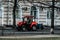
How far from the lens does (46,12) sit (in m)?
35.9

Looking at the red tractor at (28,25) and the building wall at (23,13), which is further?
the building wall at (23,13)

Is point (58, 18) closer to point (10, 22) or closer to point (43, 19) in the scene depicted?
point (43, 19)

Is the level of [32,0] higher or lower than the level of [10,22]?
higher

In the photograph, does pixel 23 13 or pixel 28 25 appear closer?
pixel 28 25

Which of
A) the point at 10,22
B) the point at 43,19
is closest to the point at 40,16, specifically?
the point at 43,19

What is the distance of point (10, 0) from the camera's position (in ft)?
109

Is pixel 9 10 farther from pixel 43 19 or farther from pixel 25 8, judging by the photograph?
pixel 43 19

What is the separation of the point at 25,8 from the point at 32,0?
3670mm

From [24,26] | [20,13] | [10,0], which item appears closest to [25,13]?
[20,13]

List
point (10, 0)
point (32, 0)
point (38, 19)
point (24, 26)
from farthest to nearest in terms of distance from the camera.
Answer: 1. point (38, 19)
2. point (10, 0)
3. point (32, 0)
4. point (24, 26)

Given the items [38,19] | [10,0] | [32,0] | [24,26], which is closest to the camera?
[24,26]

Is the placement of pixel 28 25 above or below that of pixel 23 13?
below

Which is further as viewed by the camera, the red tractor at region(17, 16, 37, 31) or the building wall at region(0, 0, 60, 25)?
the building wall at region(0, 0, 60, 25)

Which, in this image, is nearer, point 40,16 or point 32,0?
point 32,0
